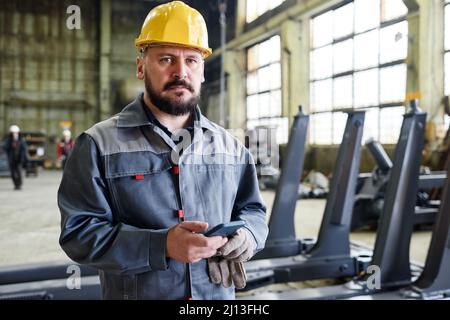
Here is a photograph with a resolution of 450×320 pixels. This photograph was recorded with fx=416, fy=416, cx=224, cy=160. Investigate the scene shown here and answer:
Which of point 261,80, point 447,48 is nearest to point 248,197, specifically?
point 447,48

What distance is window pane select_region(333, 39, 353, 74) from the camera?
509 cm

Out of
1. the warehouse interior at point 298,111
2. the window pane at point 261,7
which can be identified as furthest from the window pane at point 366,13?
the window pane at point 261,7

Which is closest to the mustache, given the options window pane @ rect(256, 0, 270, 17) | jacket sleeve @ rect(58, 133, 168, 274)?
jacket sleeve @ rect(58, 133, 168, 274)

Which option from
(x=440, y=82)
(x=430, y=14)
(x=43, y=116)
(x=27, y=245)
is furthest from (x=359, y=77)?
(x=43, y=116)

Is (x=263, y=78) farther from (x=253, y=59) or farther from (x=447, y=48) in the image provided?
(x=447, y=48)

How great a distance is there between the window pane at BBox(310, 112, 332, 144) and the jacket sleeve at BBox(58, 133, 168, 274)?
215 inches

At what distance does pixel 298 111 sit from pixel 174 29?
2.48 meters

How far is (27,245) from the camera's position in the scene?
335 centimetres

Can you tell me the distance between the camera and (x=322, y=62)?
6.27 meters

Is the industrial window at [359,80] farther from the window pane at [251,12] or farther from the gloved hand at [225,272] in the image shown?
the gloved hand at [225,272]

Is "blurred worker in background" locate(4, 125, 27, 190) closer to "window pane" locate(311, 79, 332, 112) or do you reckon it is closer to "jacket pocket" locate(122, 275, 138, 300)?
"window pane" locate(311, 79, 332, 112)

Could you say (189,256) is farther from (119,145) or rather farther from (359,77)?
(359,77)

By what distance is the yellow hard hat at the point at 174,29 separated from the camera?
3.46 feet
